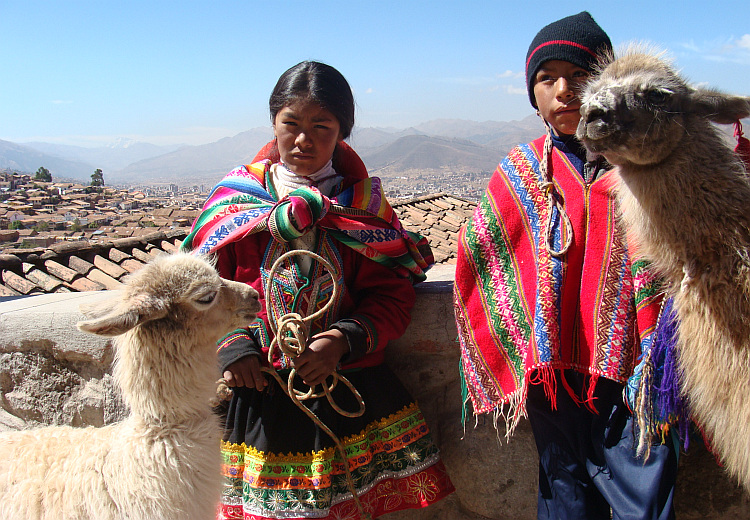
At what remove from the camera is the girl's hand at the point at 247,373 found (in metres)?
1.70

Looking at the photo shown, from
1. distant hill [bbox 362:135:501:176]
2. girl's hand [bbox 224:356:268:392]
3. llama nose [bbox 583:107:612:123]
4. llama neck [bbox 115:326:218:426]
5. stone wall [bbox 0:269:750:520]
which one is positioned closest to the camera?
llama nose [bbox 583:107:612:123]

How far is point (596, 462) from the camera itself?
1546 millimetres

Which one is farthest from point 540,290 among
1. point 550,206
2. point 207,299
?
point 207,299

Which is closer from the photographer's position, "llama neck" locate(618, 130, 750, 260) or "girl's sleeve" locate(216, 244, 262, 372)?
"llama neck" locate(618, 130, 750, 260)

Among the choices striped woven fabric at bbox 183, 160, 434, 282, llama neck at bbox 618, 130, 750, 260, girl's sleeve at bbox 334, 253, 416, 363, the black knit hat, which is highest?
the black knit hat

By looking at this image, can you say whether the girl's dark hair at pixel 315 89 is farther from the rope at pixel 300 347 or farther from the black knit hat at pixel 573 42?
the black knit hat at pixel 573 42

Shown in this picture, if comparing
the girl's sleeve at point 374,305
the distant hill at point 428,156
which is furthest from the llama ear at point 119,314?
the distant hill at point 428,156

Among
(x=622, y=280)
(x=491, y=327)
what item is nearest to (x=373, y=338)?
(x=491, y=327)

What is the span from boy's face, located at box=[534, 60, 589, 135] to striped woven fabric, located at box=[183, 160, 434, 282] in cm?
63

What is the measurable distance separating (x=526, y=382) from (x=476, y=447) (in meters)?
0.61

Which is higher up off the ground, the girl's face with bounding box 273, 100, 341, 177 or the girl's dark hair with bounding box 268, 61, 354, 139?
the girl's dark hair with bounding box 268, 61, 354, 139

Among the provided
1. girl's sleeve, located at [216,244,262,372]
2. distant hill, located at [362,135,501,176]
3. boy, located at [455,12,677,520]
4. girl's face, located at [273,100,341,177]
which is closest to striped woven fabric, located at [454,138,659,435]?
boy, located at [455,12,677,520]

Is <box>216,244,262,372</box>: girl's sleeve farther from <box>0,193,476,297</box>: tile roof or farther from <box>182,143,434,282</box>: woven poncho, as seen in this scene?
<box>0,193,476,297</box>: tile roof

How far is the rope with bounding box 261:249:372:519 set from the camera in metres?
1.63
